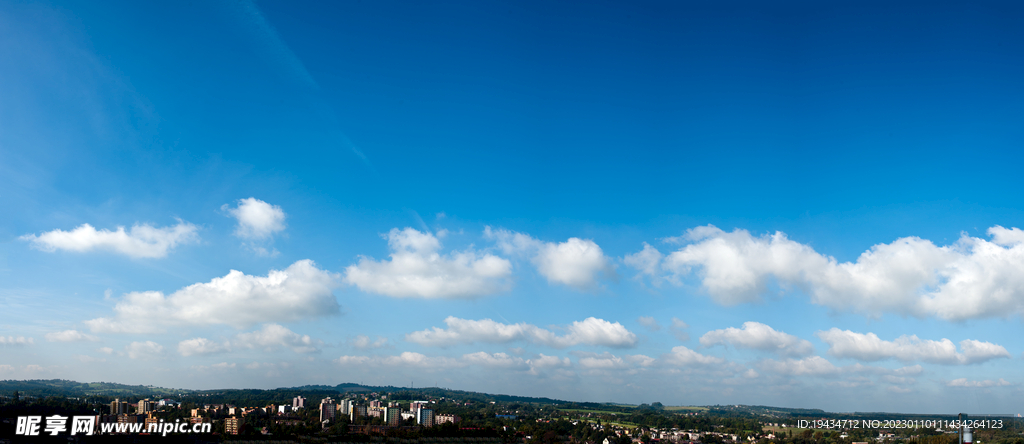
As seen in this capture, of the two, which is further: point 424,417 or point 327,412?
point 424,417

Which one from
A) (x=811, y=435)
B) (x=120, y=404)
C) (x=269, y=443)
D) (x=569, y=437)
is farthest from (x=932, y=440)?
(x=120, y=404)

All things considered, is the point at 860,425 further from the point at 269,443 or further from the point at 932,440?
the point at 269,443

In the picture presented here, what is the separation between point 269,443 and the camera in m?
63.0

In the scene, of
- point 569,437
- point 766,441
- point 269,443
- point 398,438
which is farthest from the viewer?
point 569,437

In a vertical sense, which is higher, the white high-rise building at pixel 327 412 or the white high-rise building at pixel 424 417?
the white high-rise building at pixel 327 412

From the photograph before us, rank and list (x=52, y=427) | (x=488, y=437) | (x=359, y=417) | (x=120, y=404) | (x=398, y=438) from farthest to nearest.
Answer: (x=359, y=417) < (x=120, y=404) < (x=488, y=437) < (x=398, y=438) < (x=52, y=427)

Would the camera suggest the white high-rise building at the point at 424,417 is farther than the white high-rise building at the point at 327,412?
Yes

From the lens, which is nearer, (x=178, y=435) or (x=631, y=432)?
(x=178, y=435)

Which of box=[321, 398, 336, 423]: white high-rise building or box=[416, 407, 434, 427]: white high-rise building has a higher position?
box=[321, 398, 336, 423]: white high-rise building

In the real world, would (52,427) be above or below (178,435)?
above

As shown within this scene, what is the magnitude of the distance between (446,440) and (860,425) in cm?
7653

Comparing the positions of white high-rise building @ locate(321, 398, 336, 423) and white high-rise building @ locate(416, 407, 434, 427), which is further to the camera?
white high-rise building @ locate(416, 407, 434, 427)

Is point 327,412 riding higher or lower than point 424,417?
higher

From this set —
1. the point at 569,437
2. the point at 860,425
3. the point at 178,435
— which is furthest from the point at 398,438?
the point at 860,425
